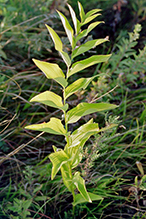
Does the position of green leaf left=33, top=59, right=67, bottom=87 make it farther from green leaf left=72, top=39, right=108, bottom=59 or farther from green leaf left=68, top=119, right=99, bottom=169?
green leaf left=68, top=119, right=99, bottom=169

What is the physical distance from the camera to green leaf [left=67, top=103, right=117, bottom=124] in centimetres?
75

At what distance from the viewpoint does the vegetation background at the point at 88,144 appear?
112cm

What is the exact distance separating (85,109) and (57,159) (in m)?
0.23

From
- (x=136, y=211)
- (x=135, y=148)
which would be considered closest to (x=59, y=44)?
(x=135, y=148)

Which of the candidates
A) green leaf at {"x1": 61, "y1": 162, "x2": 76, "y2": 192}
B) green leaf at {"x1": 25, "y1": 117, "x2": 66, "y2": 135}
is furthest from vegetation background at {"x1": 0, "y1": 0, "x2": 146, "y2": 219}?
green leaf at {"x1": 25, "y1": 117, "x2": 66, "y2": 135}

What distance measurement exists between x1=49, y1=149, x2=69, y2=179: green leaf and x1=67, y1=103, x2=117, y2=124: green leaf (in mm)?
150

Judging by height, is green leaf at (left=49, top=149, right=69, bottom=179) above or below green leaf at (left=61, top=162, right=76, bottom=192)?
above

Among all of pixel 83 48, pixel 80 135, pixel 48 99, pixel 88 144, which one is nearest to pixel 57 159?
pixel 80 135

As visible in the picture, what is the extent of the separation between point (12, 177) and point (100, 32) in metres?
1.56

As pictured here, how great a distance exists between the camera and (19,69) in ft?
5.67

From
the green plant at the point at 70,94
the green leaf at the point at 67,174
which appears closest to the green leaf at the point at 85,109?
the green plant at the point at 70,94

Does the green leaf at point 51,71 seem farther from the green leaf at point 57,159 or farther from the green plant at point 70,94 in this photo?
the green leaf at point 57,159

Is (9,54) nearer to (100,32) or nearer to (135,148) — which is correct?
(100,32)

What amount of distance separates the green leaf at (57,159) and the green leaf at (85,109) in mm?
150
